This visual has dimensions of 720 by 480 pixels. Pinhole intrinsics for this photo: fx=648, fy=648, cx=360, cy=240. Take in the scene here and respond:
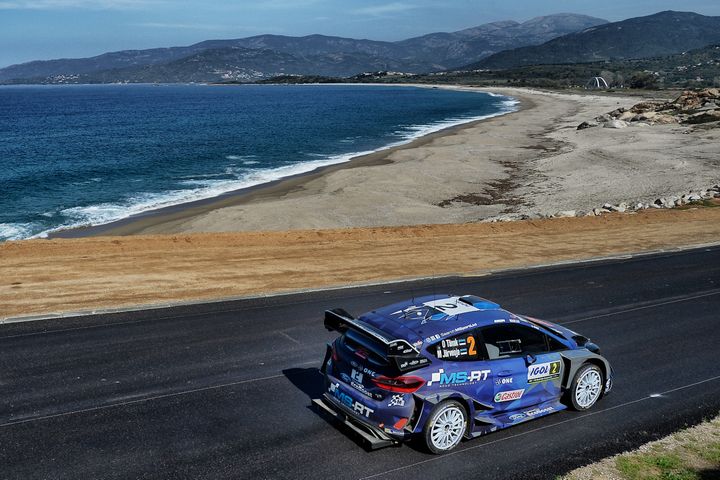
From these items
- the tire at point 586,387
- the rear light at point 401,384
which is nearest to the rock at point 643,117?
the tire at point 586,387

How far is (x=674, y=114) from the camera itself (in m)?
79.7

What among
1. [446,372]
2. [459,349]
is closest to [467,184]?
[459,349]

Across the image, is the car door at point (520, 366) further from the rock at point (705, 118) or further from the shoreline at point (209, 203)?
the rock at point (705, 118)

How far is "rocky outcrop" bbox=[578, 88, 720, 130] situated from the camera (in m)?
69.8

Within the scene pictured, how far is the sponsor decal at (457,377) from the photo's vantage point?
8898mm

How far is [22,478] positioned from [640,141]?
59.3 m

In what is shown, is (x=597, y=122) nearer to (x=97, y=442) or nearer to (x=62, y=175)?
(x=62, y=175)

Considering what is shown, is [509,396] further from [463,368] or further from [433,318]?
[433,318]

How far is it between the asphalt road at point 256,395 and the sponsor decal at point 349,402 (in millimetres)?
639

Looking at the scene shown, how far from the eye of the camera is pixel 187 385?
11195 mm

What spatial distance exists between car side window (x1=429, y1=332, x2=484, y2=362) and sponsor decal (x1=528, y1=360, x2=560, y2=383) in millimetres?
1038

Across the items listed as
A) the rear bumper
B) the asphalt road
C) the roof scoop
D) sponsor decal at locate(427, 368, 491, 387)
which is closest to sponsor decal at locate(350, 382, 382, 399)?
the rear bumper

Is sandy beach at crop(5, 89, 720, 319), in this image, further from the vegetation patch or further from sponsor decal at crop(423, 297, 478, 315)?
the vegetation patch

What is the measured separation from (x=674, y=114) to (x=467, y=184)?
5051 cm
